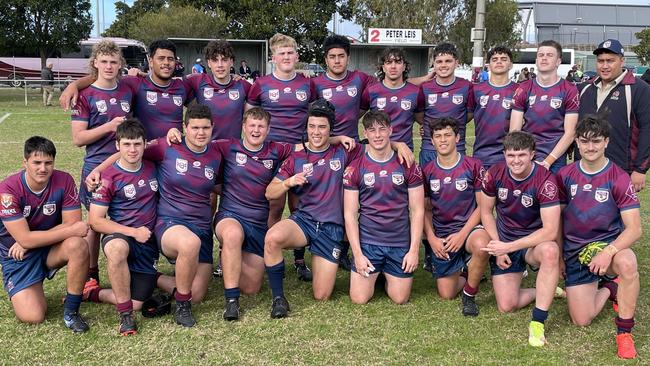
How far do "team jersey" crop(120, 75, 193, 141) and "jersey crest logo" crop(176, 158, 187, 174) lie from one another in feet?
2.38

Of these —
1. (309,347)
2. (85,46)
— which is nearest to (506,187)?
(309,347)

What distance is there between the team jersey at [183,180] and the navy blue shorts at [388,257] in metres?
1.31

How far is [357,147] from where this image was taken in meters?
5.17

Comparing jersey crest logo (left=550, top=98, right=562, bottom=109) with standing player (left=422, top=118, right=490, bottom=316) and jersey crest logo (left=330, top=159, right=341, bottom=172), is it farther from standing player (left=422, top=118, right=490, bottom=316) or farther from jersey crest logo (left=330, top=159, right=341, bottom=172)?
jersey crest logo (left=330, top=159, right=341, bottom=172)

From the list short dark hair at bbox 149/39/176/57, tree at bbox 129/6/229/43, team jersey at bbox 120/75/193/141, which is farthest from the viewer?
tree at bbox 129/6/229/43

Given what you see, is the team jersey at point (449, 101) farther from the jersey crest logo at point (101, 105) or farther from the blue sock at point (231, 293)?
the jersey crest logo at point (101, 105)

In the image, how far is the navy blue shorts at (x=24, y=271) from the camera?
14.2 feet

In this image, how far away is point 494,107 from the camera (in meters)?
5.47

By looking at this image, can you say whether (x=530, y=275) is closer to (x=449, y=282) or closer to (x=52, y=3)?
(x=449, y=282)

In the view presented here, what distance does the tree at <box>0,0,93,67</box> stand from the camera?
27953mm

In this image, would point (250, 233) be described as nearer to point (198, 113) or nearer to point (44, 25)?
point (198, 113)

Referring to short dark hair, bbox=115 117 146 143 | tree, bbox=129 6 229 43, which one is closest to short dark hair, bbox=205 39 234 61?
short dark hair, bbox=115 117 146 143

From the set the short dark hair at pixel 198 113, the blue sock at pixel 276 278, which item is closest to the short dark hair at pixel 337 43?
the short dark hair at pixel 198 113

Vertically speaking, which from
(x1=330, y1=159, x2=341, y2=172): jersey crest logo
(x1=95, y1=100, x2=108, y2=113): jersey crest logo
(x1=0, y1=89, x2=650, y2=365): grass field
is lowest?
(x1=0, y1=89, x2=650, y2=365): grass field
